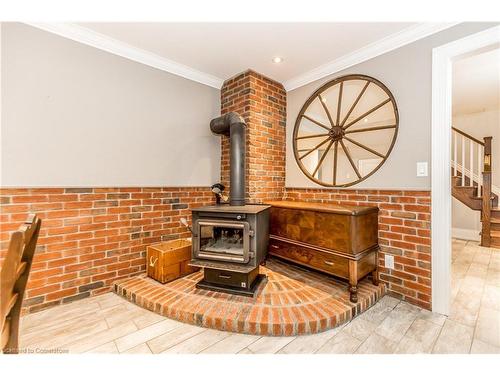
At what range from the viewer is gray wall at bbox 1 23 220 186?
1.72 m

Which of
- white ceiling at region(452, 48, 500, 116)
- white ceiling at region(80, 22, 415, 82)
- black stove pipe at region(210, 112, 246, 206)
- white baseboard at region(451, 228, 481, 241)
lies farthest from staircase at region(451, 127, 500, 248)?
black stove pipe at region(210, 112, 246, 206)

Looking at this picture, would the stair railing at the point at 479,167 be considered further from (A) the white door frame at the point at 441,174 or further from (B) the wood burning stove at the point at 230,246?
(B) the wood burning stove at the point at 230,246

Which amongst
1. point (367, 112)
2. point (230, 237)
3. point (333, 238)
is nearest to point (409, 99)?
point (367, 112)

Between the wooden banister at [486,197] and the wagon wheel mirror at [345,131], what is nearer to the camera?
the wagon wheel mirror at [345,131]

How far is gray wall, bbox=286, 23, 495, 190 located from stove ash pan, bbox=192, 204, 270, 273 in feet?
3.95

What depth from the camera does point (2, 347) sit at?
783 mm

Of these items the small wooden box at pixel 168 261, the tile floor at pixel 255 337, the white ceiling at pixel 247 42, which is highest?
the white ceiling at pixel 247 42

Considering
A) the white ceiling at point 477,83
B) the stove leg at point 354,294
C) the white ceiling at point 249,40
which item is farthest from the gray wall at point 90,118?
the white ceiling at point 477,83

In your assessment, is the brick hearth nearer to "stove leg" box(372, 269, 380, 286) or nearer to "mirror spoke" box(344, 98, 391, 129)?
"stove leg" box(372, 269, 380, 286)

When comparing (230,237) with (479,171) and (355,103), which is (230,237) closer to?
(355,103)

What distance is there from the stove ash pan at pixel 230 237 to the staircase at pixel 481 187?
12.7 feet

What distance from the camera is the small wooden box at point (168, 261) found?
209cm
